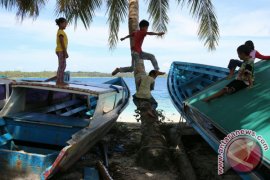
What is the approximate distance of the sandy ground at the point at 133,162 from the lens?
632 centimetres

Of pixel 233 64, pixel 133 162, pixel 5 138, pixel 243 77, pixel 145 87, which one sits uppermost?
pixel 233 64

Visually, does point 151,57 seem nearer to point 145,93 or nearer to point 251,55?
point 145,93

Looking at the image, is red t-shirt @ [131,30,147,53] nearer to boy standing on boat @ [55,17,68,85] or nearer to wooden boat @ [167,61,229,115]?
wooden boat @ [167,61,229,115]

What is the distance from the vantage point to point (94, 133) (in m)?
5.96

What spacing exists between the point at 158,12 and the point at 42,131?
7.20 metres

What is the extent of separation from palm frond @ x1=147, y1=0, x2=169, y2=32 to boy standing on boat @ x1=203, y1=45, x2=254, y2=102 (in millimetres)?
6205

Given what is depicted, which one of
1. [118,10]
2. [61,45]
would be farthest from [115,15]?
[61,45]

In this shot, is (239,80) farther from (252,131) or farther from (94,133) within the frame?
(94,133)

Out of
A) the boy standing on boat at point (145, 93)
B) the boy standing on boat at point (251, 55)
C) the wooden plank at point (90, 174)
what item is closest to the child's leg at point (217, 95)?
the boy standing on boat at point (251, 55)

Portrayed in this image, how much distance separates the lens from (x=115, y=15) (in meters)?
12.0

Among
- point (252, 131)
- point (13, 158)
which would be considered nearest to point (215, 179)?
point (252, 131)

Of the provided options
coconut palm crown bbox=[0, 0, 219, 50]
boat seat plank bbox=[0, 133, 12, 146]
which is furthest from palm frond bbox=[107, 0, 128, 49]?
boat seat plank bbox=[0, 133, 12, 146]

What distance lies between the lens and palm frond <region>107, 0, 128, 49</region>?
444 inches

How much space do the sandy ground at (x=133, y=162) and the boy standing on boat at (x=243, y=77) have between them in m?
1.43
